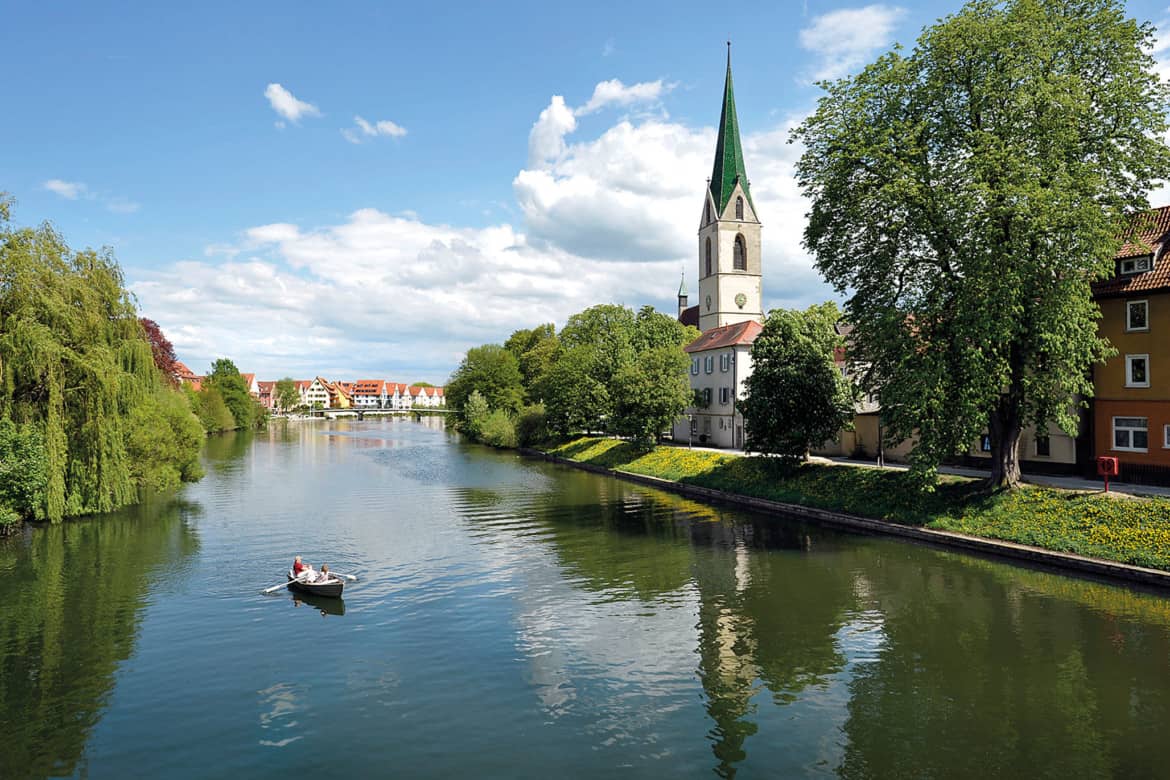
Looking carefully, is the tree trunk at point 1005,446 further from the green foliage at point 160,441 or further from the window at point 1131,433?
the green foliage at point 160,441

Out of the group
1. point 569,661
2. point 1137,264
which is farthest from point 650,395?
point 569,661

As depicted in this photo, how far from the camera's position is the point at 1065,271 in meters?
28.3

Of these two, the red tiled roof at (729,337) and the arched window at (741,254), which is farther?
the arched window at (741,254)

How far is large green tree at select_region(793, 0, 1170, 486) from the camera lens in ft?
91.7

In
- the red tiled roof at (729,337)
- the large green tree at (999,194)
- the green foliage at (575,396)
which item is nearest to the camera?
the large green tree at (999,194)

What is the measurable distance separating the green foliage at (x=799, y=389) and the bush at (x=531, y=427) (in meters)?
47.5

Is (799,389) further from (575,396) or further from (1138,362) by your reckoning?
(575,396)

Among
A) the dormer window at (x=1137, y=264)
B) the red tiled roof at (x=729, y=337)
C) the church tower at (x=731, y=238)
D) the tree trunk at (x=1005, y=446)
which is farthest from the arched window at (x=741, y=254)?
the tree trunk at (x=1005, y=446)

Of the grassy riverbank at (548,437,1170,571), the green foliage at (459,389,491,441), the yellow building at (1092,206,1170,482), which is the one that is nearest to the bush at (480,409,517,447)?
the green foliage at (459,389,491,441)

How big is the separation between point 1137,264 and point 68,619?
44396 millimetres

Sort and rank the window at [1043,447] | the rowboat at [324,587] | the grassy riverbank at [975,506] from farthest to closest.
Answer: the window at [1043,447]
the grassy riverbank at [975,506]
the rowboat at [324,587]

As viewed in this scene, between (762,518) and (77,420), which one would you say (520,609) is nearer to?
(762,518)

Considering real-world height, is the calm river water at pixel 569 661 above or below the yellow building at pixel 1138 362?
below

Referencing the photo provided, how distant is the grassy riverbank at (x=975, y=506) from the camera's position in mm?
25438
